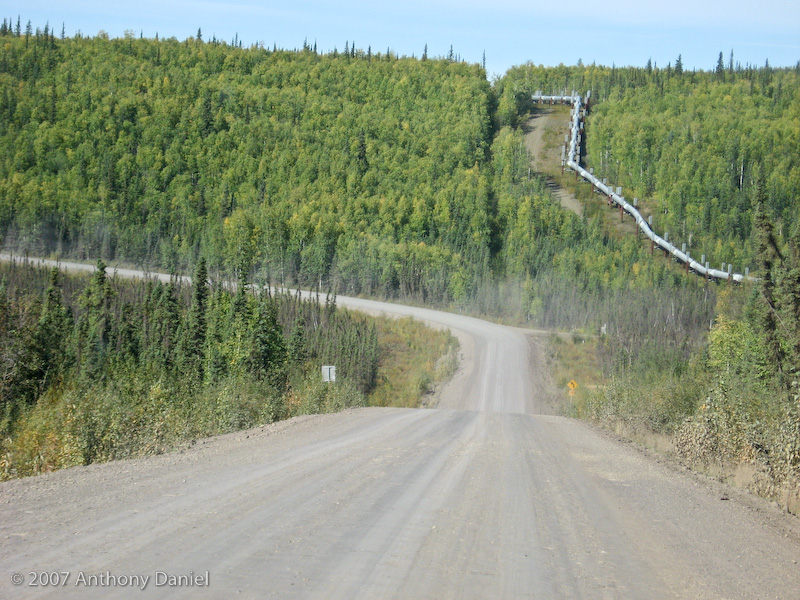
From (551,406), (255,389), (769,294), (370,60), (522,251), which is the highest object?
(370,60)

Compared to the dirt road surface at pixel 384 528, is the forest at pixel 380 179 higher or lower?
higher

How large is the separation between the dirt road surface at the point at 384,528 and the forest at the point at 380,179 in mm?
38464

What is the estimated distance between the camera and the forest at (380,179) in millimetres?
78500

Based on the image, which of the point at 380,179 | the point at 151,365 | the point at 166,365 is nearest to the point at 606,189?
the point at 380,179

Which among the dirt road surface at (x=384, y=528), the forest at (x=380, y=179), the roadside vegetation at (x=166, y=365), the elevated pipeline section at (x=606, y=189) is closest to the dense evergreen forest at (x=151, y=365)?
the roadside vegetation at (x=166, y=365)

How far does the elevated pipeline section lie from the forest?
239 cm

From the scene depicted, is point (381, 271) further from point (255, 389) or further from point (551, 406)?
point (255, 389)

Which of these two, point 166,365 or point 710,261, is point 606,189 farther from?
point 166,365

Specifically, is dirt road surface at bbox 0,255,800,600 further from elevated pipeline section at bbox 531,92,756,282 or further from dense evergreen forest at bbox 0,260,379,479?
elevated pipeline section at bbox 531,92,756,282

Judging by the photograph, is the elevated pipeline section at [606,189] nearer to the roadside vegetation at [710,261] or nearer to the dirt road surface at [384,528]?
the roadside vegetation at [710,261]

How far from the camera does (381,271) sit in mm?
78125

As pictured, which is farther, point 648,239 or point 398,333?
point 648,239

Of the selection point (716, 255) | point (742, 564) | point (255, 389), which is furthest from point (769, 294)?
point (716, 255)

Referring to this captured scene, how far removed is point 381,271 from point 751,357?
151ft
